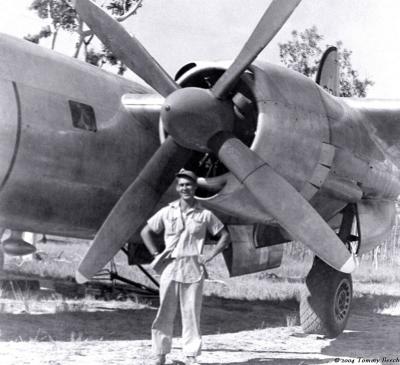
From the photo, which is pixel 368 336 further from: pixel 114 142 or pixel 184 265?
pixel 114 142

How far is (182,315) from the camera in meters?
4.92

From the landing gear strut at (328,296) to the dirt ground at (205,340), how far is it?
0.16m

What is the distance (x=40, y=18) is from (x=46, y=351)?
19.3 m

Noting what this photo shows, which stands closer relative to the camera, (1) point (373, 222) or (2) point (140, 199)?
(2) point (140, 199)

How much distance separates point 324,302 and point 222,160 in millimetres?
2684

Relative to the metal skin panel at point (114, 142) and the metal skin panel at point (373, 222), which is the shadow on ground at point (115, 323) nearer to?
the metal skin panel at point (114, 142)

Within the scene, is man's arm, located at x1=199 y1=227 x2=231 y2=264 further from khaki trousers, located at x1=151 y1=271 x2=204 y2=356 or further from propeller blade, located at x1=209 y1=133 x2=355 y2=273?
propeller blade, located at x1=209 y1=133 x2=355 y2=273

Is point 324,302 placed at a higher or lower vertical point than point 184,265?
lower

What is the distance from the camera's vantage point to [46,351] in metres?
5.41

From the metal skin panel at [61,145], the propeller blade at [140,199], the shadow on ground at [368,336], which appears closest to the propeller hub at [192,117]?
the propeller blade at [140,199]

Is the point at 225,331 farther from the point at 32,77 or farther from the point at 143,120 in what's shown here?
the point at 32,77

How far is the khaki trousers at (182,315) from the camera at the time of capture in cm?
482

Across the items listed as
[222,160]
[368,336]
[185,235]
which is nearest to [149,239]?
[185,235]

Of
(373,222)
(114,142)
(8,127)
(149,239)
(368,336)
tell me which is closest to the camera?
(149,239)
